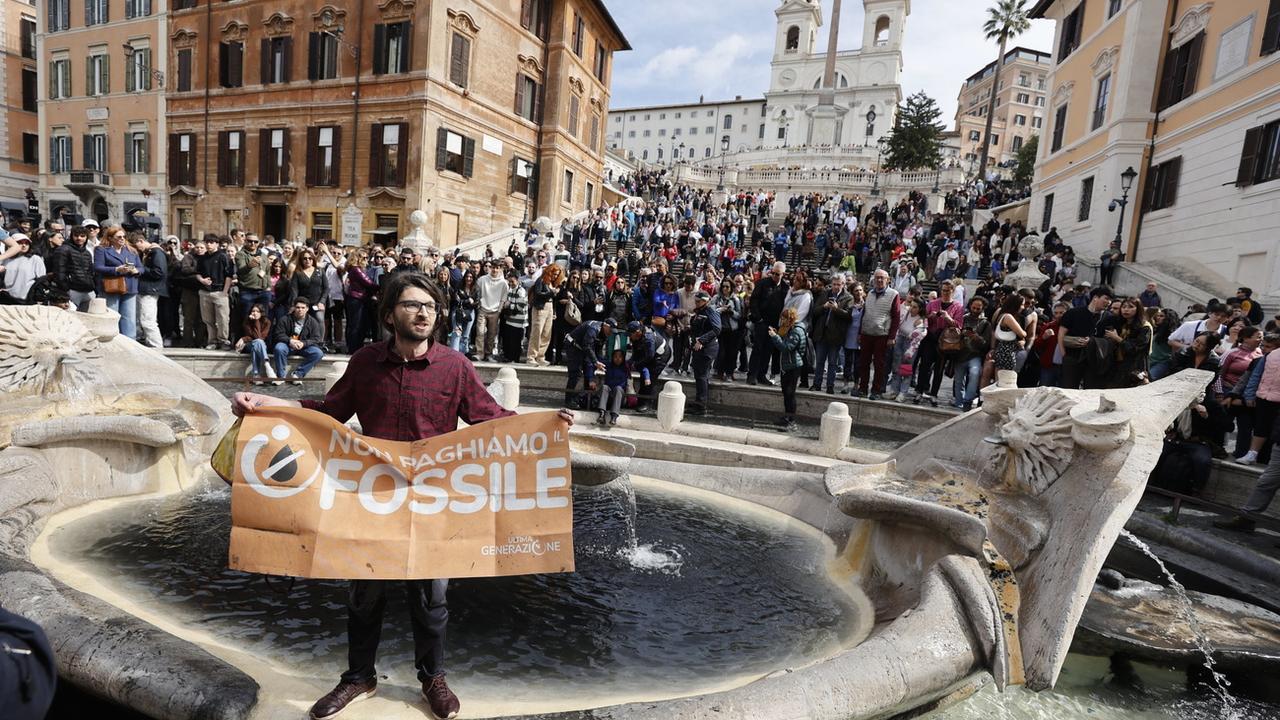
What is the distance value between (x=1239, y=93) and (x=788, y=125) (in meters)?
69.7

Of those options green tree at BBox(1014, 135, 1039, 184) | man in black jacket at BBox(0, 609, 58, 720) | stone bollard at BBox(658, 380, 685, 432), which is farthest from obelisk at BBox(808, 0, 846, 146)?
man in black jacket at BBox(0, 609, 58, 720)

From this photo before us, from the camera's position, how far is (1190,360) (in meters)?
8.95

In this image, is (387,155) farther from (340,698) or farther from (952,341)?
(340,698)

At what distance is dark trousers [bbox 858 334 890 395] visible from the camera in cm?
1115

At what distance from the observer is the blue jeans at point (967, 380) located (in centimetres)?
1046

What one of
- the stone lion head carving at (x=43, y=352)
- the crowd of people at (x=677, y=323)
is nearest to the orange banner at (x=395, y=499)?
the stone lion head carving at (x=43, y=352)

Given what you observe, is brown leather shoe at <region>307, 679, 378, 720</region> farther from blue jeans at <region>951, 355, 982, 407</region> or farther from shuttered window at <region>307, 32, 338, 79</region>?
shuttered window at <region>307, 32, 338, 79</region>

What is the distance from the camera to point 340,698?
111 inches

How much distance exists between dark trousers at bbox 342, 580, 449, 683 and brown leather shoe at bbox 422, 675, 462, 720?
0.10 feet

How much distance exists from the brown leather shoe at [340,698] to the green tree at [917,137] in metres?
60.6

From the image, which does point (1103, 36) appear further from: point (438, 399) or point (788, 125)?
point (788, 125)

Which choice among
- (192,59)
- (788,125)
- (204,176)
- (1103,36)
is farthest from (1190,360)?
(788,125)

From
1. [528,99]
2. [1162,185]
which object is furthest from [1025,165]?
[528,99]

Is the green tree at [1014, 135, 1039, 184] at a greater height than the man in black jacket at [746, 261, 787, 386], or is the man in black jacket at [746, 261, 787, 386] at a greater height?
the green tree at [1014, 135, 1039, 184]
